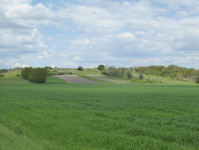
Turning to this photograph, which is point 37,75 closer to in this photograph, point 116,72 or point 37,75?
point 37,75

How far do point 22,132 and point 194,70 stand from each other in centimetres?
13165

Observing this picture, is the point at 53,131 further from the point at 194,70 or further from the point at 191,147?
the point at 194,70

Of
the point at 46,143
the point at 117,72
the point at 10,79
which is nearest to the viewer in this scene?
the point at 46,143

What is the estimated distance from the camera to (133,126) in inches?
244

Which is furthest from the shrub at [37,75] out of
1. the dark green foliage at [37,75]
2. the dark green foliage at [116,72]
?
the dark green foliage at [116,72]

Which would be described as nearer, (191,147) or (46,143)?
(191,147)

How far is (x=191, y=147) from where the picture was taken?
15.2ft

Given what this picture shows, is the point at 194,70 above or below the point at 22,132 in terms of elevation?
above

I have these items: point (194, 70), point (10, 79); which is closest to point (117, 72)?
point (10, 79)

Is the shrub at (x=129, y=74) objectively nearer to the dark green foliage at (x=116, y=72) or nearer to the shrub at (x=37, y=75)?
the dark green foliage at (x=116, y=72)

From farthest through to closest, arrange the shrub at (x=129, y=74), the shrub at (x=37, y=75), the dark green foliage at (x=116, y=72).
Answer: the dark green foliage at (x=116, y=72) < the shrub at (x=129, y=74) < the shrub at (x=37, y=75)

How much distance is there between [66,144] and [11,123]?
3.44 meters

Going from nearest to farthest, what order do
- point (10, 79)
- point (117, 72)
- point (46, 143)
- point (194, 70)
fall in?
point (46, 143) < point (10, 79) < point (117, 72) < point (194, 70)

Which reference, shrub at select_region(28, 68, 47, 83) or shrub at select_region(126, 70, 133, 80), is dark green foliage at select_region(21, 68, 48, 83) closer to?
shrub at select_region(28, 68, 47, 83)
